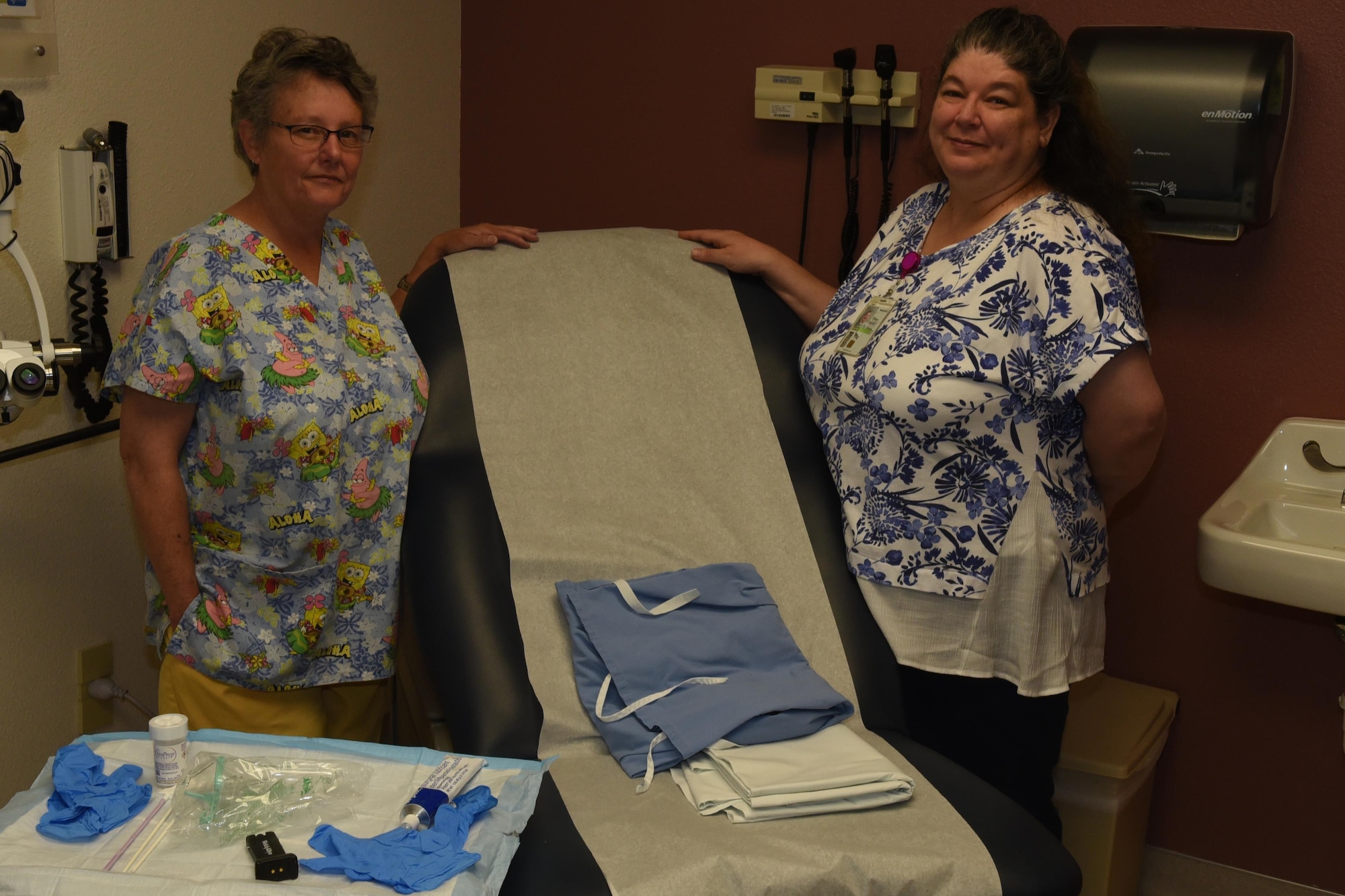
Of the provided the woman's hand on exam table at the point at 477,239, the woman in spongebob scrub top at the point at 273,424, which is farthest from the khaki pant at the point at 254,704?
the woman's hand on exam table at the point at 477,239

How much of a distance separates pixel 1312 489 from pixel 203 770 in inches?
70.4

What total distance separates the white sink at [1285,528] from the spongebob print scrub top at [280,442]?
1260 millimetres

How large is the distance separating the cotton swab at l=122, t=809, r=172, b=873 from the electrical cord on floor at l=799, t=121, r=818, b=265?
1.73 meters

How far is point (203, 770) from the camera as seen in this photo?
1312 millimetres

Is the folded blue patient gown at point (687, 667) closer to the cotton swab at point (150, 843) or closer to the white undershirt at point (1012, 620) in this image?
the white undershirt at point (1012, 620)

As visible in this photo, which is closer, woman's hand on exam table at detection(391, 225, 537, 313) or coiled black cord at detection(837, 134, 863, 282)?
woman's hand on exam table at detection(391, 225, 537, 313)

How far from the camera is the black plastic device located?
1.14 metres

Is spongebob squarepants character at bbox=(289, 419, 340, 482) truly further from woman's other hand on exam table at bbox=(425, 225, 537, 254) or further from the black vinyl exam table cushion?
woman's other hand on exam table at bbox=(425, 225, 537, 254)

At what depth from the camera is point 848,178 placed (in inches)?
96.7

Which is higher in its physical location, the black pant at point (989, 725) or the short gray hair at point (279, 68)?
the short gray hair at point (279, 68)

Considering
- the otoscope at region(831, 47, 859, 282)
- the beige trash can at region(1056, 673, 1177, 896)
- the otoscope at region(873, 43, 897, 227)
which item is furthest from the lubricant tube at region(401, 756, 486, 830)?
the otoscope at region(831, 47, 859, 282)

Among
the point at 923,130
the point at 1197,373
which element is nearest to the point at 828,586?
the point at 1197,373

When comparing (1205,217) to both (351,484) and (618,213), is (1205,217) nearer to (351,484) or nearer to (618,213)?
(618,213)

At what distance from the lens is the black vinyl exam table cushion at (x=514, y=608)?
4.61 feet
